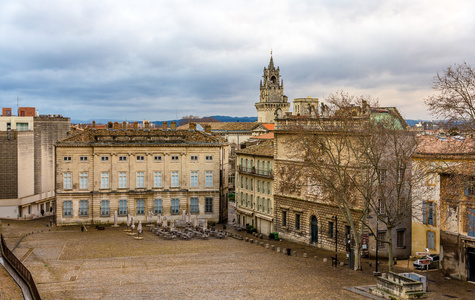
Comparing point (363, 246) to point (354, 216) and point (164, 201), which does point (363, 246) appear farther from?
point (164, 201)

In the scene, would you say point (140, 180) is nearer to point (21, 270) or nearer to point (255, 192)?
point (255, 192)

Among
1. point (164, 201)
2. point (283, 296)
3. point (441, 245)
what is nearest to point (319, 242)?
point (441, 245)

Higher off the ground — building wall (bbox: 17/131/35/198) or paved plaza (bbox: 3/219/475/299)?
building wall (bbox: 17/131/35/198)

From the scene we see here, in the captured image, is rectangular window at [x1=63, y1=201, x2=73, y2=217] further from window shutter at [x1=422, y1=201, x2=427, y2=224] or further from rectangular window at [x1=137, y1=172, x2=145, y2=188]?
window shutter at [x1=422, y1=201, x2=427, y2=224]

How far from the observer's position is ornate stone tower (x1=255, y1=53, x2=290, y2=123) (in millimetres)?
171625

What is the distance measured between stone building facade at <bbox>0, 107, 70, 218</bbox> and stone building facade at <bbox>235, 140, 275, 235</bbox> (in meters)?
28.8

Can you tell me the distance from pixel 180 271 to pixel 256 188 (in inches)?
858

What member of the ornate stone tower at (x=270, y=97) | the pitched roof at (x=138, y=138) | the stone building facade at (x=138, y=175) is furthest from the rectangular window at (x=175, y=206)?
the ornate stone tower at (x=270, y=97)

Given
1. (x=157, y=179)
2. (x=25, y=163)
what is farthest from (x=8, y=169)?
(x=157, y=179)

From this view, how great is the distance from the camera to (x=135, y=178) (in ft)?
207

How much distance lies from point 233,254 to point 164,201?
20.3m

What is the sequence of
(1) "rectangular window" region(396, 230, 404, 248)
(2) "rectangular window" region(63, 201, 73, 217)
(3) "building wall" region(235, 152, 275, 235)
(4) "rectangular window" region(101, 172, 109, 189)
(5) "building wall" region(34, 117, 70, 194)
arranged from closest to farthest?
(1) "rectangular window" region(396, 230, 404, 248)
(3) "building wall" region(235, 152, 275, 235)
(2) "rectangular window" region(63, 201, 73, 217)
(4) "rectangular window" region(101, 172, 109, 189)
(5) "building wall" region(34, 117, 70, 194)

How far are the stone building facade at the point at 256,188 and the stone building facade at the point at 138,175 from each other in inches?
147

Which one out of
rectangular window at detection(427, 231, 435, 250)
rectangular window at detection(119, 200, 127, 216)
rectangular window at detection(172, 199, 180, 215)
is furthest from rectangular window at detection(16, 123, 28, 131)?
rectangular window at detection(427, 231, 435, 250)
